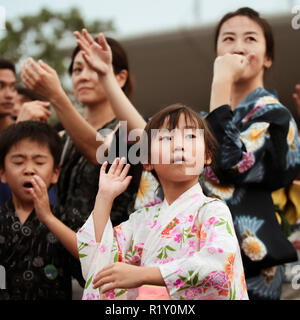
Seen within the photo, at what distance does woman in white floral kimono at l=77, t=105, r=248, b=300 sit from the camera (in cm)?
164

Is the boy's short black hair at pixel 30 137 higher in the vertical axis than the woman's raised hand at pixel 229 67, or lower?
lower

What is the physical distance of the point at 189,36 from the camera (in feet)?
22.5

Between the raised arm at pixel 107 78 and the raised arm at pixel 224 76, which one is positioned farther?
the raised arm at pixel 107 78

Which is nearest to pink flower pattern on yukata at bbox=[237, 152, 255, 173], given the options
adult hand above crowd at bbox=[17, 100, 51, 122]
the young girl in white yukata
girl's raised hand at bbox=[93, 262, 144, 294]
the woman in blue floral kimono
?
the woman in blue floral kimono

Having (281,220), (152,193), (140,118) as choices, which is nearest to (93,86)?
(140,118)

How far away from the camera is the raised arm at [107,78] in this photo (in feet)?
7.86

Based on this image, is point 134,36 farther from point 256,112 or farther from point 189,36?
point 256,112

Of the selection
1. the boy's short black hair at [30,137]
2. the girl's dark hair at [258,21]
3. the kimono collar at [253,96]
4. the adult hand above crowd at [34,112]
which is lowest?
the boy's short black hair at [30,137]

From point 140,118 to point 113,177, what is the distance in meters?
0.58

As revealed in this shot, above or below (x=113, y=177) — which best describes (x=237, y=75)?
above

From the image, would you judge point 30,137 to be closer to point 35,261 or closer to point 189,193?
point 35,261

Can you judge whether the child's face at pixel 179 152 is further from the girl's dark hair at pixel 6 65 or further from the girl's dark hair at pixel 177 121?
the girl's dark hair at pixel 6 65

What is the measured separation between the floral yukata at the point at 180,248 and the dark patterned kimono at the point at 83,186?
46 centimetres

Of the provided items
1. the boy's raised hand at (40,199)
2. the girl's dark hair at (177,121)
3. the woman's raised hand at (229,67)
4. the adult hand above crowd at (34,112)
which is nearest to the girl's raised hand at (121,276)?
the girl's dark hair at (177,121)
